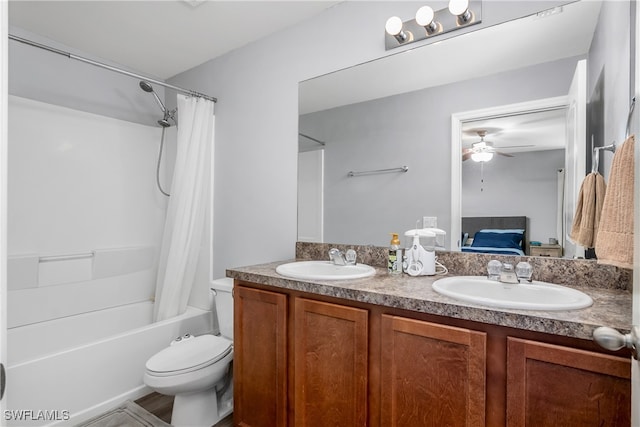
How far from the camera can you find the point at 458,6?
1.49 m

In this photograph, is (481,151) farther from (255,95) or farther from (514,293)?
(255,95)

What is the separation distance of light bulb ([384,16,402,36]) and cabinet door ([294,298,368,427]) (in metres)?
1.40

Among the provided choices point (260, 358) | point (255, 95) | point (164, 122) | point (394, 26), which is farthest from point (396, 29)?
point (164, 122)

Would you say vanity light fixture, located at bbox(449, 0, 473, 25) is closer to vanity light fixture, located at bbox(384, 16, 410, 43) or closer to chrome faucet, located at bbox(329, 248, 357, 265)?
vanity light fixture, located at bbox(384, 16, 410, 43)

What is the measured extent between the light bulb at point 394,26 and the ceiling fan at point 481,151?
2.20 ft

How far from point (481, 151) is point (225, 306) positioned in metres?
1.78

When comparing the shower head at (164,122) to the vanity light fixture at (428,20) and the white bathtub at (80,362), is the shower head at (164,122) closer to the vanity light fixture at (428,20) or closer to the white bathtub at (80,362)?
the white bathtub at (80,362)

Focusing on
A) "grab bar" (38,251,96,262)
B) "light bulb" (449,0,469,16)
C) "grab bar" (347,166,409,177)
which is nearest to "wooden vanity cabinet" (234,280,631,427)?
"grab bar" (347,166,409,177)

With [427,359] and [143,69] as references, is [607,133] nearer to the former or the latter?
[427,359]

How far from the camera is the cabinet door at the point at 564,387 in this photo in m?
0.83

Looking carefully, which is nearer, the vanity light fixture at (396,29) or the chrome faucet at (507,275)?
the chrome faucet at (507,275)

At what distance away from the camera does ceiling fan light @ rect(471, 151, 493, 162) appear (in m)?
1.51

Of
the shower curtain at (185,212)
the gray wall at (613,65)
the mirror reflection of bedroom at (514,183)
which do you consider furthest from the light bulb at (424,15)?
the shower curtain at (185,212)

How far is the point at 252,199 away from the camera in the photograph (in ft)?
7.67
